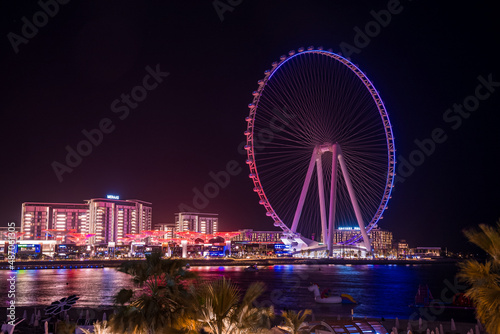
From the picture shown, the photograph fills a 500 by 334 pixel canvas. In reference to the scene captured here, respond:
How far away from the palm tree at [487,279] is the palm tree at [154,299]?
6981mm

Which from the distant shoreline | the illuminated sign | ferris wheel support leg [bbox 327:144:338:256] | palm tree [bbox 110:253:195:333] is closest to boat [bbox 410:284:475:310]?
palm tree [bbox 110:253:195:333]

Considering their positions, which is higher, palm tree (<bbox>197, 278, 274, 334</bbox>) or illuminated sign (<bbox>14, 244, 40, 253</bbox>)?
palm tree (<bbox>197, 278, 274, 334</bbox>)

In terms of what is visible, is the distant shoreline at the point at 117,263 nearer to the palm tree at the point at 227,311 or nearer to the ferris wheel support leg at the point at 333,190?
the ferris wheel support leg at the point at 333,190

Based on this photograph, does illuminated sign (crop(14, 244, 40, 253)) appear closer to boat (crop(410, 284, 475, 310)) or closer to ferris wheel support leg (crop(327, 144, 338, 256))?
ferris wheel support leg (crop(327, 144, 338, 256))

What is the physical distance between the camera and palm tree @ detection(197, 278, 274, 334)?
10.9 metres

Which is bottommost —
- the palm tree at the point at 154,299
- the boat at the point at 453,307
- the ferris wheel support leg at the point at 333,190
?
the boat at the point at 453,307

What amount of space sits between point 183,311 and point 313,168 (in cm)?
8165

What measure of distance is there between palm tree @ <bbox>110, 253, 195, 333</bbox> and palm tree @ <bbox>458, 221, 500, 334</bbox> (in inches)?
275

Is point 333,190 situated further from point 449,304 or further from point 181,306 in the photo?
point 181,306

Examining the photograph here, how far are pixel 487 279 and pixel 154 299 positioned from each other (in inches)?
331

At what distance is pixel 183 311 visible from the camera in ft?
42.3

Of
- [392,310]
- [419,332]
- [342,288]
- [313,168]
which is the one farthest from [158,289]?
[313,168]

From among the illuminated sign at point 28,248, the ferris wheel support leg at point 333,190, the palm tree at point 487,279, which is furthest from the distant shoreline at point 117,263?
the palm tree at point 487,279

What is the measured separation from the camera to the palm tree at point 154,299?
1299cm
